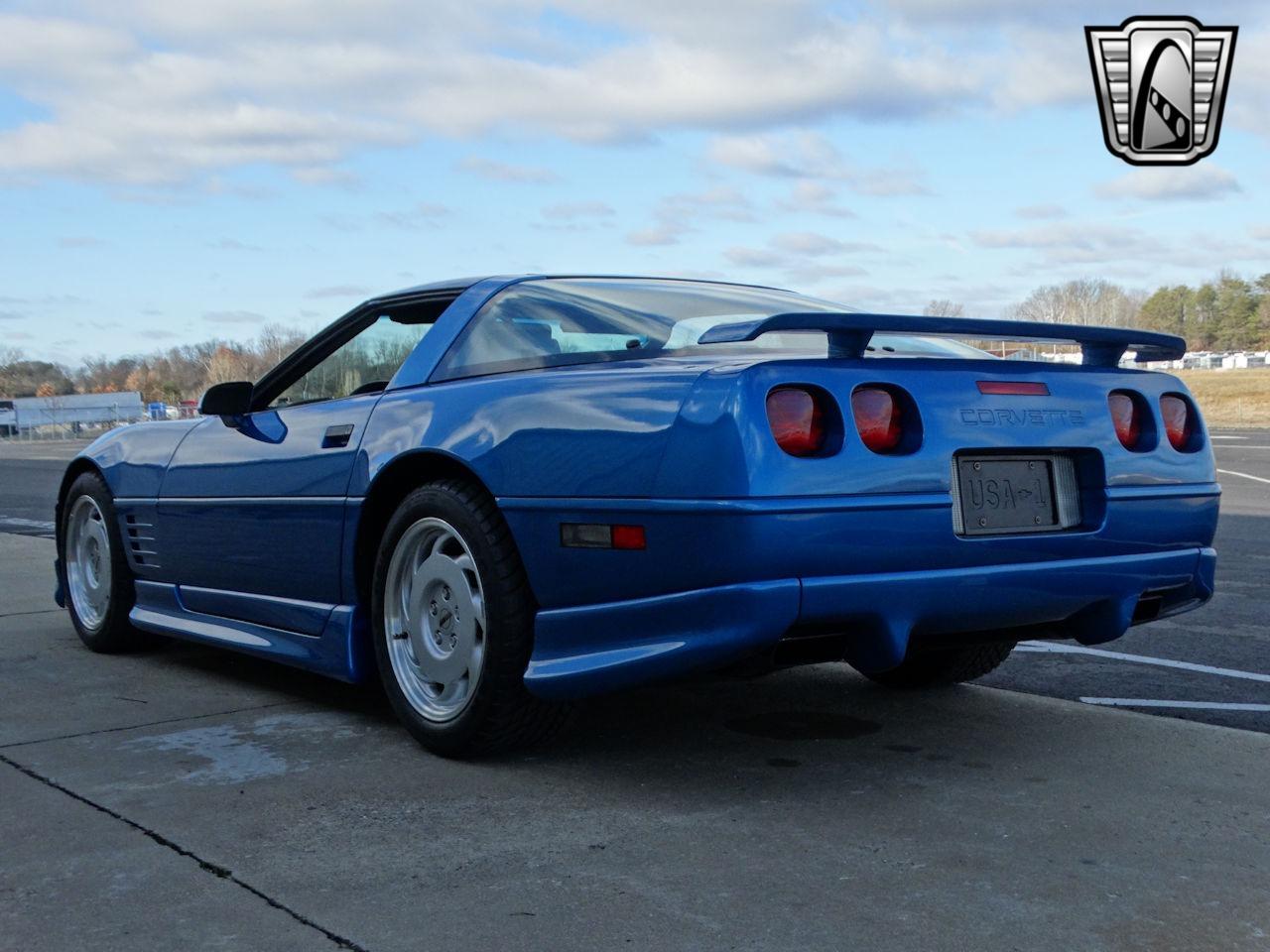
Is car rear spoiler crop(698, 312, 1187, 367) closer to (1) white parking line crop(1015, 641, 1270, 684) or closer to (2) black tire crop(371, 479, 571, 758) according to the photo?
(2) black tire crop(371, 479, 571, 758)

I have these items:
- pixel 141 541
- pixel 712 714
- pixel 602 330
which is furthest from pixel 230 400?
pixel 712 714

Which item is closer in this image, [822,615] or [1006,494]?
[822,615]

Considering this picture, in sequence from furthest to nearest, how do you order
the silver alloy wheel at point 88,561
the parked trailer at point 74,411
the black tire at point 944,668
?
the parked trailer at point 74,411 → the silver alloy wheel at point 88,561 → the black tire at point 944,668

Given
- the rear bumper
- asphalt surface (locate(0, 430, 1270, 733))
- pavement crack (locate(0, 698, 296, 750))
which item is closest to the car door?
pavement crack (locate(0, 698, 296, 750))

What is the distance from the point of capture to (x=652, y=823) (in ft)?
10.1

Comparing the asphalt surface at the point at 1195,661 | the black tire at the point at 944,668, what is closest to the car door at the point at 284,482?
the black tire at the point at 944,668

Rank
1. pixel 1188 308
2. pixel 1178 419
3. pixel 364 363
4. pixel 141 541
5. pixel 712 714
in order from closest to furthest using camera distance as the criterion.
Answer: pixel 1178 419 → pixel 712 714 → pixel 364 363 → pixel 141 541 → pixel 1188 308

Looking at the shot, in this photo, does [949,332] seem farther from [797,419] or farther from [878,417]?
[797,419]

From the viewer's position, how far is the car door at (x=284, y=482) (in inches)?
161

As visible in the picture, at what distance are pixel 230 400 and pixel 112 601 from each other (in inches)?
46.0

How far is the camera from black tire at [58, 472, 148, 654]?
5273 millimetres

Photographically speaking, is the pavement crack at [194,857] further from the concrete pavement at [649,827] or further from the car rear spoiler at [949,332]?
the car rear spoiler at [949,332]

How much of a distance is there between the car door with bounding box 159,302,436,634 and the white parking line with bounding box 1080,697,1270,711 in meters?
2.41

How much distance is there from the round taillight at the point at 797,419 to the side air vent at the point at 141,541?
9.18 feet
